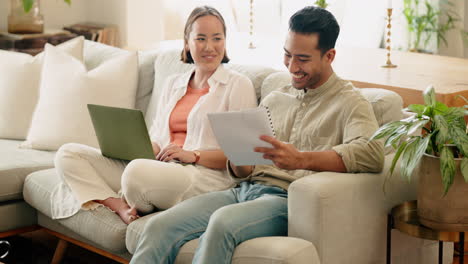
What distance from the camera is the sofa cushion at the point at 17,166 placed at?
9.68ft

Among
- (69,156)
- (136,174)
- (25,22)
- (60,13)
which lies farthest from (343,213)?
(60,13)

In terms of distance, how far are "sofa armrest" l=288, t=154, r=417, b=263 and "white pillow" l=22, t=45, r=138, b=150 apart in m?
1.45

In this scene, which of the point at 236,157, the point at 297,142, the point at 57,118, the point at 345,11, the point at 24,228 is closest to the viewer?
the point at 236,157

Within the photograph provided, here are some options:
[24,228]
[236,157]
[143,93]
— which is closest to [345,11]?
[143,93]

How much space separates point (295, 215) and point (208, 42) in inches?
33.8

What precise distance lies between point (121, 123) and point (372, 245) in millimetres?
937

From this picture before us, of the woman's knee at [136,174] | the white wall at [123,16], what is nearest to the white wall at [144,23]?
the white wall at [123,16]

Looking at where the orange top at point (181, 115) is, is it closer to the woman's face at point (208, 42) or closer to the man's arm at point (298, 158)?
the woman's face at point (208, 42)

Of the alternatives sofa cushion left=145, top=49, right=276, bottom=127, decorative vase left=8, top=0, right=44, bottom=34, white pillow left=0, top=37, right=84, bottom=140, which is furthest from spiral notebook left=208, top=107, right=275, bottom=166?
decorative vase left=8, top=0, right=44, bottom=34

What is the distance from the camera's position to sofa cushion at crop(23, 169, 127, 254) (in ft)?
8.18

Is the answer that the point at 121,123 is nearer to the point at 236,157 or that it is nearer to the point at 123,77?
the point at 236,157

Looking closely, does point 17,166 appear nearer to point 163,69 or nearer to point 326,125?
point 163,69

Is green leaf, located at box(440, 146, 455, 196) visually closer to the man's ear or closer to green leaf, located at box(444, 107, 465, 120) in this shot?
green leaf, located at box(444, 107, 465, 120)

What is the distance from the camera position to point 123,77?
3324 millimetres
